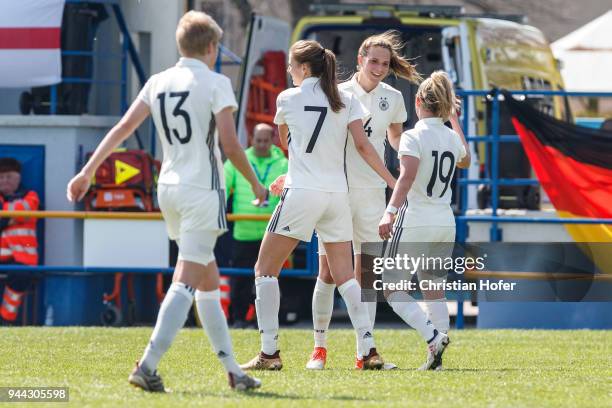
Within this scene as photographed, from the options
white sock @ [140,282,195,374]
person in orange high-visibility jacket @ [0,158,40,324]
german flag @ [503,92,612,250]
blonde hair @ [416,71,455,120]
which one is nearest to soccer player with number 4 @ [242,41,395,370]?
blonde hair @ [416,71,455,120]

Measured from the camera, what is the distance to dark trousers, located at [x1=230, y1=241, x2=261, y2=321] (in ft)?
44.3

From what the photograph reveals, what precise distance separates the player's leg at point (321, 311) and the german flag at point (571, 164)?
4.47m

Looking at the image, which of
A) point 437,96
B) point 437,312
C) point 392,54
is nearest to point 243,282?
point 437,312

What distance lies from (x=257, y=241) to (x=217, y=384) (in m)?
6.19

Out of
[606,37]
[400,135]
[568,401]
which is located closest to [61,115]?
[400,135]

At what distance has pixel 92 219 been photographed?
1355 centimetres

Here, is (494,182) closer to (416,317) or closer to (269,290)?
(416,317)

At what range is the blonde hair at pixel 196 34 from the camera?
22.6 feet

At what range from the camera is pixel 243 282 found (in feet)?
44.7

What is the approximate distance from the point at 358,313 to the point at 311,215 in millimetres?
681

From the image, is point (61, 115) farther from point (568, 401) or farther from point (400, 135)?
point (568, 401)

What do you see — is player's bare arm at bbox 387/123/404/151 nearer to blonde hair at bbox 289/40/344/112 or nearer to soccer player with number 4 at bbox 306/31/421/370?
soccer player with number 4 at bbox 306/31/421/370

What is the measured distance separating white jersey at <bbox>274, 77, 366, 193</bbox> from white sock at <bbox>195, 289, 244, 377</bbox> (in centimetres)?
116

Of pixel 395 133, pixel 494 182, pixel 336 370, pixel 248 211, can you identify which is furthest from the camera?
pixel 248 211
